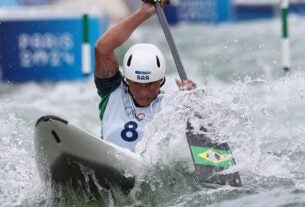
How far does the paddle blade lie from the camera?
626 centimetres

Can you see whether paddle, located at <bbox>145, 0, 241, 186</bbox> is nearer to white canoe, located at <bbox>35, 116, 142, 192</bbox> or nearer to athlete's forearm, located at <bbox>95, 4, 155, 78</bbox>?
white canoe, located at <bbox>35, 116, 142, 192</bbox>

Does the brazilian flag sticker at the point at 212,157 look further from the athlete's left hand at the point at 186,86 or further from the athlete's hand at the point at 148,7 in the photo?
the athlete's hand at the point at 148,7

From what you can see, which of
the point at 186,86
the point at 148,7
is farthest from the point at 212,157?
the point at 148,7

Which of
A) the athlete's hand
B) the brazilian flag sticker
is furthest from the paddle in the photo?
the athlete's hand

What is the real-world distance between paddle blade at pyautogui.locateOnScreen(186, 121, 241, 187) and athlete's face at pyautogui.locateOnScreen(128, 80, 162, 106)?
0.95 ft

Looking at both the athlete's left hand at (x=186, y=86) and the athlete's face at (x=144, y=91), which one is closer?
the athlete's face at (x=144, y=91)

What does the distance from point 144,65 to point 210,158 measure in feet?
2.33

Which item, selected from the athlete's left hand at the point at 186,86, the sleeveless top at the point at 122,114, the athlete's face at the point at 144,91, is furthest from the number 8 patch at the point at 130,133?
the athlete's left hand at the point at 186,86

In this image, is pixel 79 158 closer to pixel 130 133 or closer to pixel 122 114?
pixel 130 133

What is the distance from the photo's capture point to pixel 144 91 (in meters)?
6.43

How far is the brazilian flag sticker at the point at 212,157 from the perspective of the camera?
20.9 feet

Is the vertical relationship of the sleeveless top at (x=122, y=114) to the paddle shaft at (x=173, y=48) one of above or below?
below

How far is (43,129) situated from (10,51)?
7.66m

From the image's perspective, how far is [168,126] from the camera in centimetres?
638
